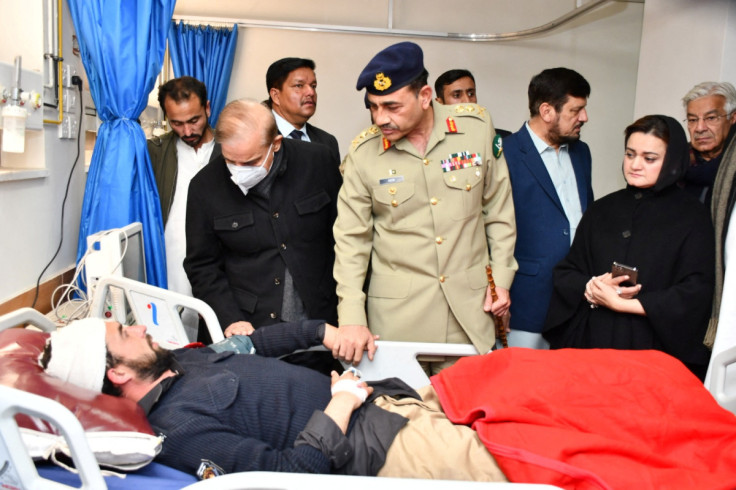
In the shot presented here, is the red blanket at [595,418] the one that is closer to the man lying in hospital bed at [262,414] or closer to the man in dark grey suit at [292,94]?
the man lying in hospital bed at [262,414]

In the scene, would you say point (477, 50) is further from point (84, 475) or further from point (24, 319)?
point (84, 475)

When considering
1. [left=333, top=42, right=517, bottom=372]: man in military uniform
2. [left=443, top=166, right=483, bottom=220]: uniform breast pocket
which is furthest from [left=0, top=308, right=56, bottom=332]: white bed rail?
[left=443, top=166, right=483, bottom=220]: uniform breast pocket

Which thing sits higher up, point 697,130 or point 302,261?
point 697,130


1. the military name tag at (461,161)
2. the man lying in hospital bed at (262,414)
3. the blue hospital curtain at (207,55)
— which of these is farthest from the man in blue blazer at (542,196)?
the blue hospital curtain at (207,55)

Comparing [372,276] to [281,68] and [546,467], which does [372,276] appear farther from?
[281,68]

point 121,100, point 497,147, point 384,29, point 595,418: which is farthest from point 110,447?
point 384,29

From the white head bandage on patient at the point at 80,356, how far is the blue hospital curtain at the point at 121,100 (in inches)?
45.5

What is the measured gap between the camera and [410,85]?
2.08 meters

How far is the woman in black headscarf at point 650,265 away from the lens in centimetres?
203

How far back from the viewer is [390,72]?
6.70ft

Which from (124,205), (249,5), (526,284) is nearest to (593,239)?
(526,284)

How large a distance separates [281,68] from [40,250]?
5.13 ft

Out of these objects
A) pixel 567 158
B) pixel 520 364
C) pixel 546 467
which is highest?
pixel 567 158

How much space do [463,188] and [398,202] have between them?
0.77 feet
